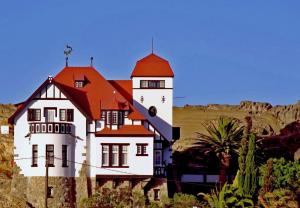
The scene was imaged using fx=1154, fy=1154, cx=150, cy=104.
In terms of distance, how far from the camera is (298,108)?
Result: 130250 millimetres

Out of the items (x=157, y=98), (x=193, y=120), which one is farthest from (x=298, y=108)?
(x=157, y=98)

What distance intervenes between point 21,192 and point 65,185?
315 centimetres

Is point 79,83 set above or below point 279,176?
above

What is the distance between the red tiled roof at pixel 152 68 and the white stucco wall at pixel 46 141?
6.04 meters

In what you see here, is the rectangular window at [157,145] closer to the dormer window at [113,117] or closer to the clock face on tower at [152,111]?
the dormer window at [113,117]

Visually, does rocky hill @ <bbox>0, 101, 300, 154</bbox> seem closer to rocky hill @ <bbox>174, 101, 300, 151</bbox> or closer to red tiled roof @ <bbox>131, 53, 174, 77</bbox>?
rocky hill @ <bbox>174, 101, 300, 151</bbox>

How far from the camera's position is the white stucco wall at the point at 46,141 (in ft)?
251

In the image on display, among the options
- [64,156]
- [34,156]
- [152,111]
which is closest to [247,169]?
[152,111]

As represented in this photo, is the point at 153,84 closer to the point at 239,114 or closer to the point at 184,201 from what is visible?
the point at 184,201

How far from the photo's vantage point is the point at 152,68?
81312 millimetres

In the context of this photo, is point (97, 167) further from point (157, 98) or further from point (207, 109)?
point (207, 109)

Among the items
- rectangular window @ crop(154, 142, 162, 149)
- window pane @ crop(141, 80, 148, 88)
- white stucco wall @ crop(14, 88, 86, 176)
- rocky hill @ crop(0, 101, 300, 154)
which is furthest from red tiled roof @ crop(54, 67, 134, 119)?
rocky hill @ crop(0, 101, 300, 154)

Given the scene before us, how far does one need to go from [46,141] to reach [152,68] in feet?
32.7

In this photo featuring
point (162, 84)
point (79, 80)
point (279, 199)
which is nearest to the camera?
point (279, 199)
